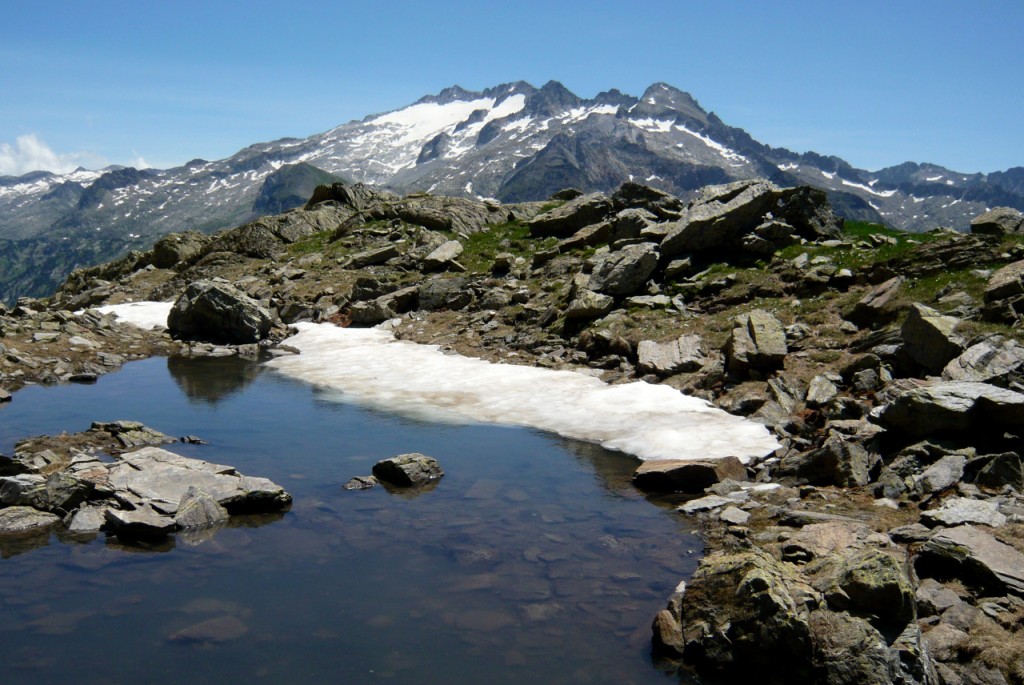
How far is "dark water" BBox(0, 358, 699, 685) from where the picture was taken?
11.2 m

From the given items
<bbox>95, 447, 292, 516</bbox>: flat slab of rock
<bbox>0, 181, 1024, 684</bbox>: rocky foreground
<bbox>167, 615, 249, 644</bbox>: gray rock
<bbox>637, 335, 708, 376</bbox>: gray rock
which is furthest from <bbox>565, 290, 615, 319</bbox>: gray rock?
<bbox>167, 615, 249, 644</bbox>: gray rock

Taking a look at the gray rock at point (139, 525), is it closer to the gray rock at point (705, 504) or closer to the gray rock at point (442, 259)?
the gray rock at point (705, 504)

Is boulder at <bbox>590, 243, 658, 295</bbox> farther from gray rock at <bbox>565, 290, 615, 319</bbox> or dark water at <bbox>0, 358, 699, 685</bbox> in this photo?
dark water at <bbox>0, 358, 699, 685</bbox>

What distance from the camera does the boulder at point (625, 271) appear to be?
3725 centimetres

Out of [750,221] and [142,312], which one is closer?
[750,221]

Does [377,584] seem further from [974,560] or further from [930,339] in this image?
[930,339]

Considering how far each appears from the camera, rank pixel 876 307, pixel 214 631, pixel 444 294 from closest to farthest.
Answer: pixel 214 631 < pixel 876 307 < pixel 444 294

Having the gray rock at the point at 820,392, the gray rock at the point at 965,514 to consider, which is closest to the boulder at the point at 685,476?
the gray rock at the point at 965,514

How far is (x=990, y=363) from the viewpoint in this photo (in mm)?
20625

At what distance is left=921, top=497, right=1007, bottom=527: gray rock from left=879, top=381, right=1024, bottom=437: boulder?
9.66 ft

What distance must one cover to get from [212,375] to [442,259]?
19518mm

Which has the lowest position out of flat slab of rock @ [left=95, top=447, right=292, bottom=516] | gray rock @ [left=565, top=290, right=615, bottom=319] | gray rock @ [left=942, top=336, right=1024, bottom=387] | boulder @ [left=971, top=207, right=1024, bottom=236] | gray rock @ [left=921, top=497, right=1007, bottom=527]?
flat slab of rock @ [left=95, top=447, right=292, bottom=516]

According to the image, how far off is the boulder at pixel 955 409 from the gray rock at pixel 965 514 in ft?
9.66

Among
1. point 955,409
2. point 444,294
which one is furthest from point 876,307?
point 444,294
